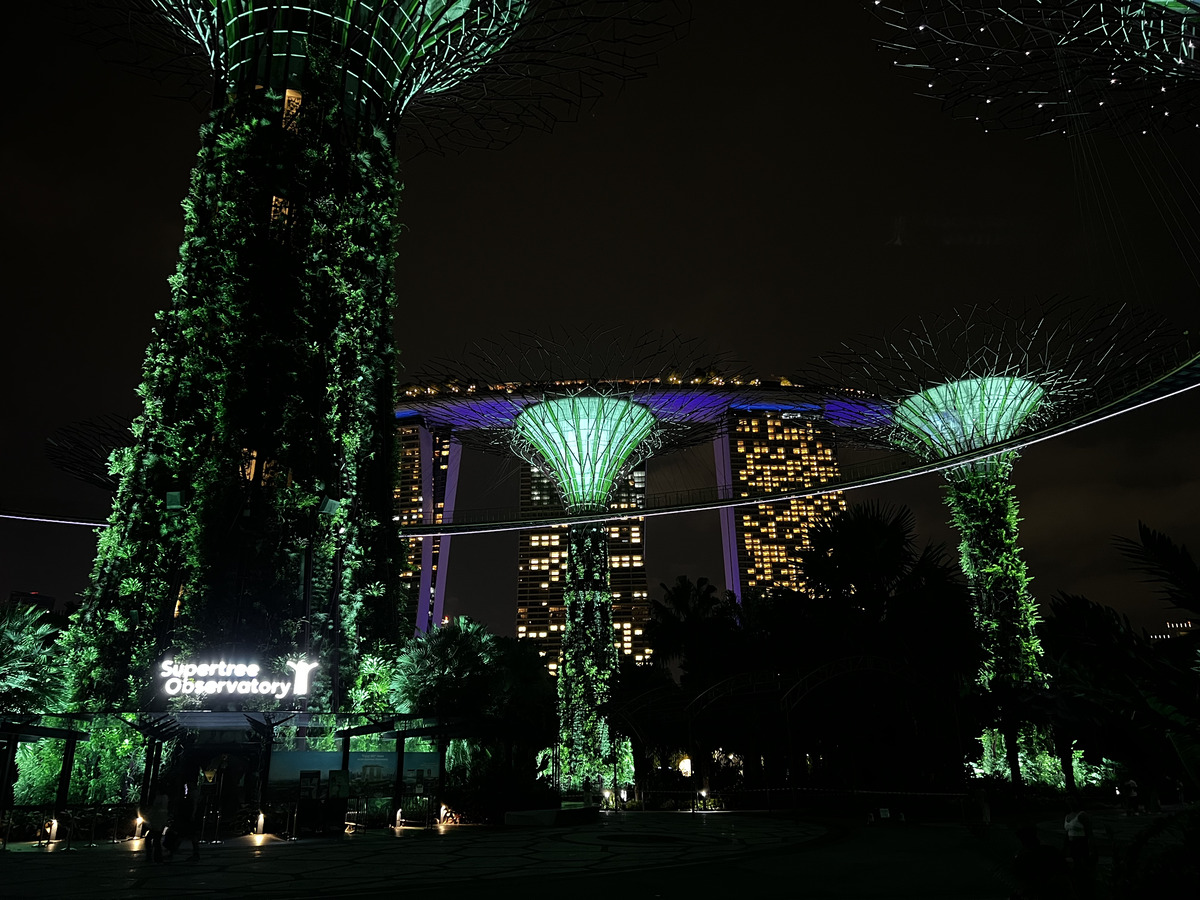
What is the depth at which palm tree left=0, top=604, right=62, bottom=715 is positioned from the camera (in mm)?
17328

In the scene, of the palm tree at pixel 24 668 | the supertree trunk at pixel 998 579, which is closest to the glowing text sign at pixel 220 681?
the palm tree at pixel 24 668

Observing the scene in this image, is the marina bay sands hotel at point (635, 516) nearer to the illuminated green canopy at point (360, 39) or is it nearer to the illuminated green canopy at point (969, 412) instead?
the illuminated green canopy at point (969, 412)

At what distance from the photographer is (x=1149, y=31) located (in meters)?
11.6

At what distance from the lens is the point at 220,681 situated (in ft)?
62.8

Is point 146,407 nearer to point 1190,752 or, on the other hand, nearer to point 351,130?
point 351,130

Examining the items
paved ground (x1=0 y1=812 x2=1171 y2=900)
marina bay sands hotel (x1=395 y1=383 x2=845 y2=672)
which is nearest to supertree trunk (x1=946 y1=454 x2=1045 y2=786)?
marina bay sands hotel (x1=395 y1=383 x2=845 y2=672)

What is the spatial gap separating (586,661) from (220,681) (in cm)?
1497

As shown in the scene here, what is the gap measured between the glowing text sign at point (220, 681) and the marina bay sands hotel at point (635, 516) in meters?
16.0

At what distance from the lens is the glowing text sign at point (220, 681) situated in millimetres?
18891

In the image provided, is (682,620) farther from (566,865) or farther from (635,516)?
(566,865)

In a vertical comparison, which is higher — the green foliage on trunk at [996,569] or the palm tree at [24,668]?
the green foliage on trunk at [996,569]

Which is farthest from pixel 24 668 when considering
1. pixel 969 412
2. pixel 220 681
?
pixel 969 412

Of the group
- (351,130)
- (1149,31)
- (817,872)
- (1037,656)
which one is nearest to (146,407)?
(351,130)

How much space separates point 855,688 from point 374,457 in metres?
14.7
